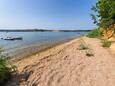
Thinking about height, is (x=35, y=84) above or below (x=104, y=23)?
below

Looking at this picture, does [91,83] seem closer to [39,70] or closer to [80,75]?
[80,75]

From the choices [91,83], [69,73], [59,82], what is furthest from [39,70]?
[91,83]

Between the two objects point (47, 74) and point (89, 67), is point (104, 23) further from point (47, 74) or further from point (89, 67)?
point (47, 74)

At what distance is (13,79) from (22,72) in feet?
3.49

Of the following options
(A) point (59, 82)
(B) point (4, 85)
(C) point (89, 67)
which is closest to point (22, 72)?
(B) point (4, 85)

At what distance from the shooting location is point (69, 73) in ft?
34.2

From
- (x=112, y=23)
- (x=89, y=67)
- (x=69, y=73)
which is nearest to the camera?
(x=69, y=73)

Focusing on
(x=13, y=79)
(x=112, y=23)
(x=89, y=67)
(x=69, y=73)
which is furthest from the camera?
(x=112, y=23)

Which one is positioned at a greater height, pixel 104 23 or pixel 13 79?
pixel 104 23

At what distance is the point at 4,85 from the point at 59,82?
2325 millimetres

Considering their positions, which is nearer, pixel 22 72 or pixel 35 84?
pixel 35 84

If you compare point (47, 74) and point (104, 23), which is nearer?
point (47, 74)

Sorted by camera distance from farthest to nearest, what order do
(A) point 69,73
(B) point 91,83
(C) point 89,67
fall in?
(C) point 89,67 < (A) point 69,73 < (B) point 91,83

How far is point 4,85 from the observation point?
9117mm
